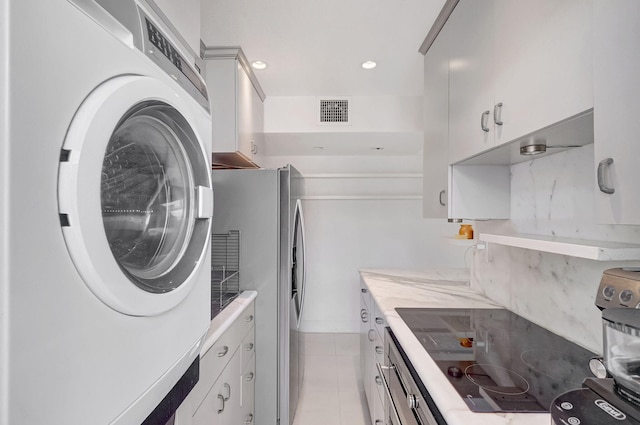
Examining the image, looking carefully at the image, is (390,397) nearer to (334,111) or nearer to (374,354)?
(374,354)

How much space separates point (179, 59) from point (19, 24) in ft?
1.53

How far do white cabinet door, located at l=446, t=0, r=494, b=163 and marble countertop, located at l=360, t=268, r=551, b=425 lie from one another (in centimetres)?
82

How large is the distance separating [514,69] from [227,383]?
5.60 ft

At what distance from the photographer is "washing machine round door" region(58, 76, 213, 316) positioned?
0.44 m

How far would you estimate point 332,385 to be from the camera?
2.54 meters

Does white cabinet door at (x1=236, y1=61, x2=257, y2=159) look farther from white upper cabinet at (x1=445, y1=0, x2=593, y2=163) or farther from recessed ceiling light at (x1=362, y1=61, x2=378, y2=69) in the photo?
white upper cabinet at (x1=445, y1=0, x2=593, y2=163)

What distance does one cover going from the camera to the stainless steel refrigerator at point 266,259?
1.93 metres

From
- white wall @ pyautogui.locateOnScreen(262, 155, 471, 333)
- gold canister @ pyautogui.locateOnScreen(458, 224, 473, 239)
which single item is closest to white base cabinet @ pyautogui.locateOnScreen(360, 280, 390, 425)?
gold canister @ pyautogui.locateOnScreen(458, 224, 473, 239)

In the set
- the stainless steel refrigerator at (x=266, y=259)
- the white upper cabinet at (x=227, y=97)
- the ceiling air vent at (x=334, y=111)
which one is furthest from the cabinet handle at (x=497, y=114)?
the ceiling air vent at (x=334, y=111)

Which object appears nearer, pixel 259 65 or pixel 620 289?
pixel 620 289

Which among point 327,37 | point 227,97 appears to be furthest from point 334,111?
point 227,97

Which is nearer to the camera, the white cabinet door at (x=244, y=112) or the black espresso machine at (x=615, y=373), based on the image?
the black espresso machine at (x=615, y=373)

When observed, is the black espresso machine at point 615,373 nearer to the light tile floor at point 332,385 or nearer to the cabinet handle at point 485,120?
the cabinet handle at point 485,120

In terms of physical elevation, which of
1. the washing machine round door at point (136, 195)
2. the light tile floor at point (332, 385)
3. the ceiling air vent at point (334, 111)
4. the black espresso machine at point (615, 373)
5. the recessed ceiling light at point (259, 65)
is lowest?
the light tile floor at point (332, 385)
